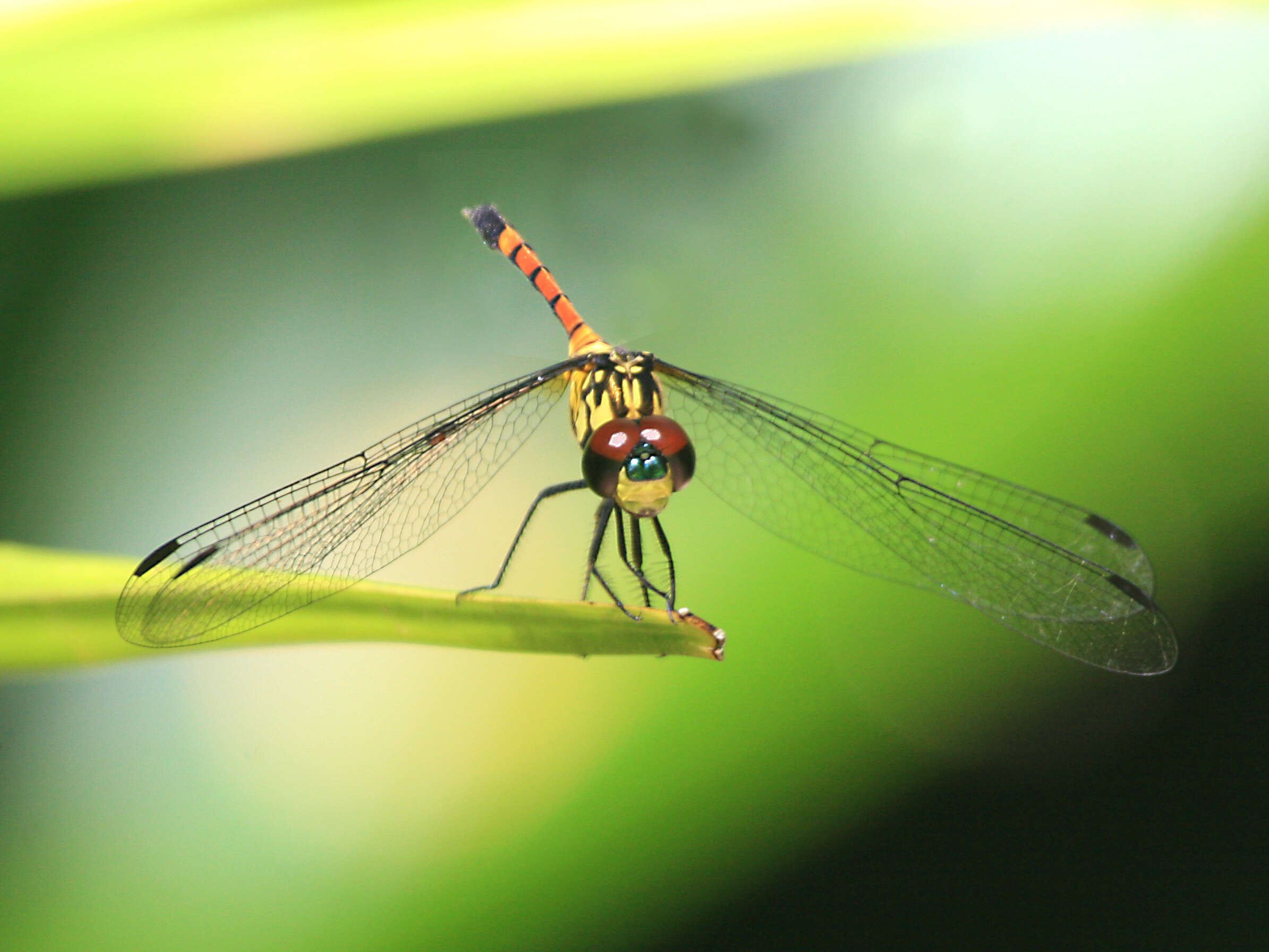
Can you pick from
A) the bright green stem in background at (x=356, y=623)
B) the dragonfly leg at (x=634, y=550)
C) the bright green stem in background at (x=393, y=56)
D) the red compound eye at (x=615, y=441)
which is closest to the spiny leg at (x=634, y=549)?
the dragonfly leg at (x=634, y=550)

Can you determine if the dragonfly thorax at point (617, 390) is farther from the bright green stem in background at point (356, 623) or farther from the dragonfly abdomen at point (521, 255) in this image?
the bright green stem in background at point (356, 623)

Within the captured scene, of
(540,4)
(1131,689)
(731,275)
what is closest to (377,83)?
(540,4)

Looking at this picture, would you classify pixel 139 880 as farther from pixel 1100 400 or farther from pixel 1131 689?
pixel 1131 689

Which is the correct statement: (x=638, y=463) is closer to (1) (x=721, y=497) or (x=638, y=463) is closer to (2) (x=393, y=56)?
(1) (x=721, y=497)

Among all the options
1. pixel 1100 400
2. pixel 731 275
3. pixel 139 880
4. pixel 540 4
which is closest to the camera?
pixel 139 880

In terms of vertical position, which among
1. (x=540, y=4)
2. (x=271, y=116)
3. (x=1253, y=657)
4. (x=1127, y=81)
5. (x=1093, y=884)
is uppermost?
(x=271, y=116)

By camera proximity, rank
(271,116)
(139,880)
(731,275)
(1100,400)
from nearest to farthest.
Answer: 1. (139,880)
2. (1100,400)
3. (271,116)
4. (731,275)

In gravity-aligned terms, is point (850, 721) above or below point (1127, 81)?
below
